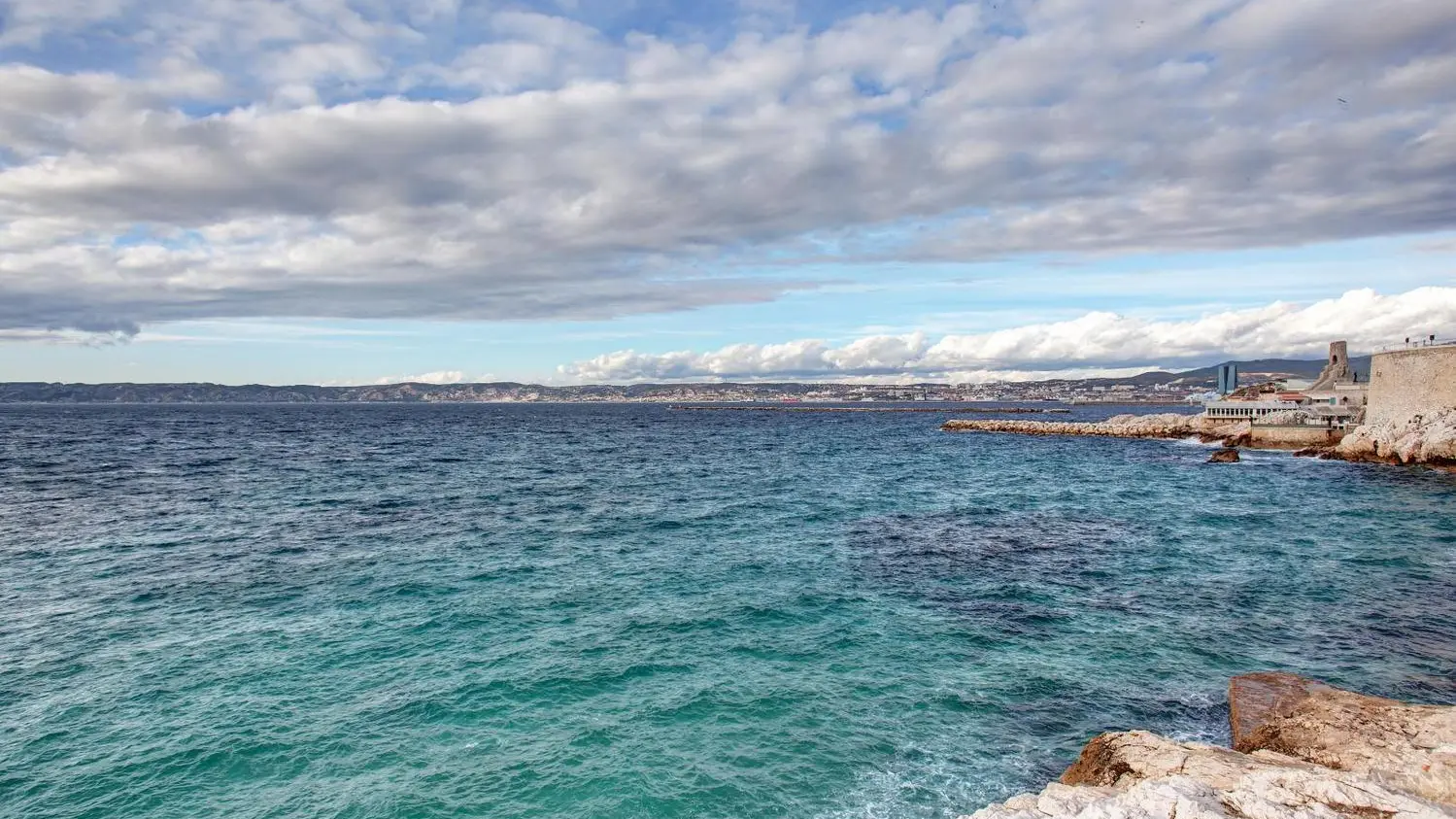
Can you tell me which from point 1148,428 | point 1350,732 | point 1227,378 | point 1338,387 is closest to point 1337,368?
point 1338,387

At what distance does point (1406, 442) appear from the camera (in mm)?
59875

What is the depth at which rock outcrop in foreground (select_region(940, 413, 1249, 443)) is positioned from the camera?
9267cm

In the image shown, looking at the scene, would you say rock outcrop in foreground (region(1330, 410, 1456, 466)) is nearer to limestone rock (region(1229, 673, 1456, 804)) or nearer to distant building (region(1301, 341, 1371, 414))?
distant building (region(1301, 341, 1371, 414))

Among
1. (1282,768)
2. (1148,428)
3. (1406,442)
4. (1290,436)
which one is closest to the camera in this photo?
(1282,768)

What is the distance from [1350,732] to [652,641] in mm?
15189

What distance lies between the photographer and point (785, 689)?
17.6m

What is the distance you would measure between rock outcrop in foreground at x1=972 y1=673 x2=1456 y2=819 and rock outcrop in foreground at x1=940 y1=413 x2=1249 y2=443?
84.9 m

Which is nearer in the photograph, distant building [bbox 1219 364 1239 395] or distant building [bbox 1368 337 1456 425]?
distant building [bbox 1368 337 1456 425]

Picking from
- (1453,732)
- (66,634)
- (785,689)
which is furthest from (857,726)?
(66,634)

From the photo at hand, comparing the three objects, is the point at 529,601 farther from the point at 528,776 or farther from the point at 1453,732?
the point at 1453,732

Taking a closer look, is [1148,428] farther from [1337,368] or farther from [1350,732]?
[1350,732]

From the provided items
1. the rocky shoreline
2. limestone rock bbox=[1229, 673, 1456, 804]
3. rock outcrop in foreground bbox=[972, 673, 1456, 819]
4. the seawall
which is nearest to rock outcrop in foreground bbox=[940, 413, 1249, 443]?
the rocky shoreline

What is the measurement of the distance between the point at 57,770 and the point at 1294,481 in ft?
218

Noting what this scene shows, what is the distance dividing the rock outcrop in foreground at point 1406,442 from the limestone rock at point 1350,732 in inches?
2312
